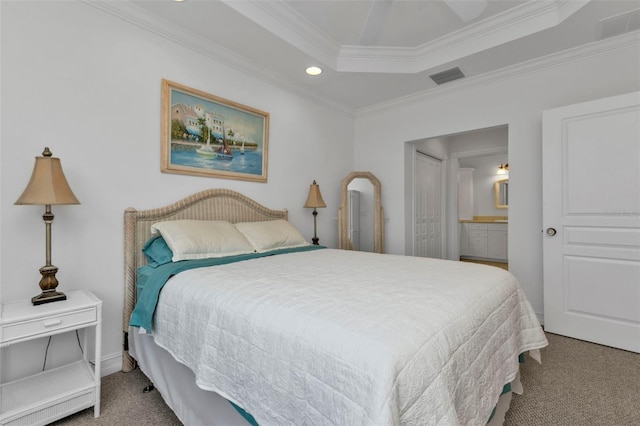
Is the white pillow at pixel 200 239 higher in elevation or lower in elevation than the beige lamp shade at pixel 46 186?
lower

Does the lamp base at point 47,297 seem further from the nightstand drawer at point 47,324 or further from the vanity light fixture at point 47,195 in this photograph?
the nightstand drawer at point 47,324

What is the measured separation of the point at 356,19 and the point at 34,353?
133 inches

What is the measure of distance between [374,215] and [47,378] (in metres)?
3.47

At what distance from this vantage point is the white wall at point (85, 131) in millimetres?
1815

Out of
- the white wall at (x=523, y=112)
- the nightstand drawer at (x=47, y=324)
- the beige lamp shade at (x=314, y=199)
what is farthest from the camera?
the beige lamp shade at (x=314, y=199)

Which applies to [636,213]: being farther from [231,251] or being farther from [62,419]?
[62,419]

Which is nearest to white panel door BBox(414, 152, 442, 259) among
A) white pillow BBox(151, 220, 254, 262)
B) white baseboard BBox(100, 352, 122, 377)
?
white pillow BBox(151, 220, 254, 262)

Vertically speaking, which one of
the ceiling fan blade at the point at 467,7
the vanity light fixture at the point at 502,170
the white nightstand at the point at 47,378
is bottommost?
the white nightstand at the point at 47,378

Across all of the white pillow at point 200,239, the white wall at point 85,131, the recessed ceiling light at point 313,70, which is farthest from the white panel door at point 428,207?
the white wall at point 85,131

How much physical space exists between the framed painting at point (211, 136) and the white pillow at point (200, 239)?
21.3 inches

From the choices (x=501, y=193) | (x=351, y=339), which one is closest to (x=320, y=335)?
(x=351, y=339)

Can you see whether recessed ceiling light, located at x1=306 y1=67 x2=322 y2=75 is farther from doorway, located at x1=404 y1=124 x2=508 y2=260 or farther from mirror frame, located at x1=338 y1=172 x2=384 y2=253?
doorway, located at x1=404 y1=124 x2=508 y2=260

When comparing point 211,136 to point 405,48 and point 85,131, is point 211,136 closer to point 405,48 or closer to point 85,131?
point 85,131

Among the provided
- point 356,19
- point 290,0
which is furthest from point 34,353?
point 356,19
